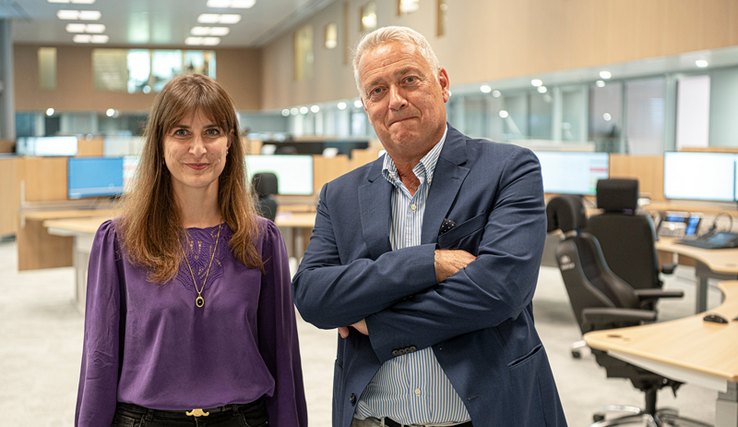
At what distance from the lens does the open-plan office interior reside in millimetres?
3877

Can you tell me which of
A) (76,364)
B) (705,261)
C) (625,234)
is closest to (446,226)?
(625,234)

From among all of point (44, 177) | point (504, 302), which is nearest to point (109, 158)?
point (44, 177)

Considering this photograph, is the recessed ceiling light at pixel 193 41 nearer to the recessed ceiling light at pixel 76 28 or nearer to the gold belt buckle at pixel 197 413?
the recessed ceiling light at pixel 76 28

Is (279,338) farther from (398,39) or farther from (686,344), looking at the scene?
(686,344)

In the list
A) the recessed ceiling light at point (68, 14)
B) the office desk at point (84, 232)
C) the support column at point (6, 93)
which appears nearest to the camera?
the office desk at point (84, 232)

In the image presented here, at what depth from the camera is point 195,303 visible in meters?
1.49

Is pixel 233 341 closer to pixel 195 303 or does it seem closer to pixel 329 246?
pixel 195 303

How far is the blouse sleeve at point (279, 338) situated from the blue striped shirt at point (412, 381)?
208mm

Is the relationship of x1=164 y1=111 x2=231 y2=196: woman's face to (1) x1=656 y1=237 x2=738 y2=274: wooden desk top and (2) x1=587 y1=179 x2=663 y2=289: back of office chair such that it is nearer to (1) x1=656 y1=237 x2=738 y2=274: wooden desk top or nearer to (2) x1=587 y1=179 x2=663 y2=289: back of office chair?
(2) x1=587 y1=179 x2=663 y2=289: back of office chair

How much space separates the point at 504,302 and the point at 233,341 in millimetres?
619

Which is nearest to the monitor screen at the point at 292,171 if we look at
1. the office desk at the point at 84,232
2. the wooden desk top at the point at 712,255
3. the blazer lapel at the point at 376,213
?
the office desk at the point at 84,232

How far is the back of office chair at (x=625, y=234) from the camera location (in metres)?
4.20

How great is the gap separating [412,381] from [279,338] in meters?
0.37

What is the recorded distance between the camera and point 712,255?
4.44 m
